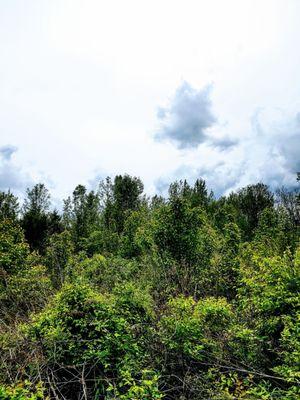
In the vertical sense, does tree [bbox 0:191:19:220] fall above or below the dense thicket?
above

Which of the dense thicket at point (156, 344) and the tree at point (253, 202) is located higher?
the tree at point (253, 202)

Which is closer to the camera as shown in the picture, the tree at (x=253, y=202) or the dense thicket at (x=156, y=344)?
the dense thicket at (x=156, y=344)

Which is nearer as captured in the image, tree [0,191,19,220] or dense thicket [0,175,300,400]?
dense thicket [0,175,300,400]

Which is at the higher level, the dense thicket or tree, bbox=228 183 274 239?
tree, bbox=228 183 274 239

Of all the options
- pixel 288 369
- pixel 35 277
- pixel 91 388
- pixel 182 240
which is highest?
pixel 182 240

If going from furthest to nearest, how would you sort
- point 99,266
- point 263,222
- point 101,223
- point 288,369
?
point 101,223
point 263,222
point 99,266
point 288,369

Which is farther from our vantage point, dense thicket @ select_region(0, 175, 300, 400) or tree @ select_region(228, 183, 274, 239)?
tree @ select_region(228, 183, 274, 239)

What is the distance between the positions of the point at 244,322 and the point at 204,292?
7.34 m

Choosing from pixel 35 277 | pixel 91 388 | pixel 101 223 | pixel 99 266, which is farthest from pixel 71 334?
pixel 101 223

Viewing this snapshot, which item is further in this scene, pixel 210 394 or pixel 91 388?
pixel 91 388

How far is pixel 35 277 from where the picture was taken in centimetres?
1549

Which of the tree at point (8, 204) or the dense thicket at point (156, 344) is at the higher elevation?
the tree at point (8, 204)

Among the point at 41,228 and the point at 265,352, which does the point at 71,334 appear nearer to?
the point at 265,352

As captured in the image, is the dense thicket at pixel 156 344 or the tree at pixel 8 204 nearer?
the dense thicket at pixel 156 344
